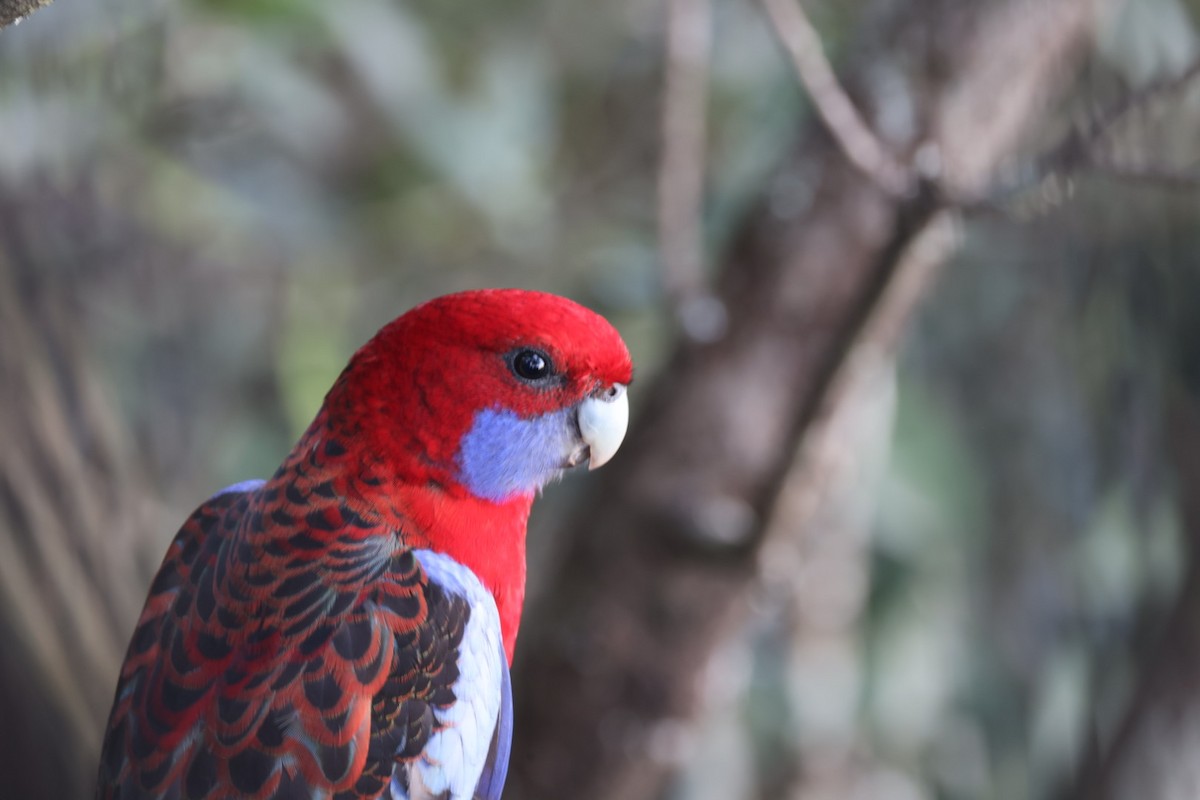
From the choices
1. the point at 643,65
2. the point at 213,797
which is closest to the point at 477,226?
the point at 643,65

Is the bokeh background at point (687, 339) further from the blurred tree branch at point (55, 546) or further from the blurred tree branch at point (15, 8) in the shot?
the blurred tree branch at point (15, 8)

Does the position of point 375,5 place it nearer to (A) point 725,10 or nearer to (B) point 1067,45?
(A) point 725,10

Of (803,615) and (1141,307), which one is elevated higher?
(1141,307)

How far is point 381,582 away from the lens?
1037 millimetres

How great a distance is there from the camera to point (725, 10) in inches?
119

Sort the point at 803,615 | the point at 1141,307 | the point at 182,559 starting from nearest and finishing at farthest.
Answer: the point at 182,559
the point at 1141,307
the point at 803,615

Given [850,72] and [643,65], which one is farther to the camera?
[643,65]

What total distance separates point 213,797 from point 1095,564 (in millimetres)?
2159

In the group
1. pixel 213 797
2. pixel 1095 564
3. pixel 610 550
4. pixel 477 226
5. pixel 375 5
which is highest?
pixel 375 5

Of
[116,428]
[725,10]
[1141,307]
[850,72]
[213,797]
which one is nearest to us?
[213,797]

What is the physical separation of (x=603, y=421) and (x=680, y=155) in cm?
71

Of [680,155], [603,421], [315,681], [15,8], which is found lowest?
[315,681]

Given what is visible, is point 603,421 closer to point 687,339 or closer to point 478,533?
point 478,533

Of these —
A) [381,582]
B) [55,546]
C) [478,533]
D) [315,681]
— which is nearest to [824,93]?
[478,533]
